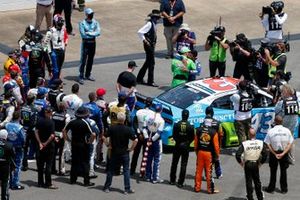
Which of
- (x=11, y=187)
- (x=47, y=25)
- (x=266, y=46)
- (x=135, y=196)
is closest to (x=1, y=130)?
(x=11, y=187)

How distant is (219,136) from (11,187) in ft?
13.1

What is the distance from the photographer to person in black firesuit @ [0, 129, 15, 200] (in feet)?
55.3

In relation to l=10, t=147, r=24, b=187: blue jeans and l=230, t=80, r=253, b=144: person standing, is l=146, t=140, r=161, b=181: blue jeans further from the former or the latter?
l=10, t=147, r=24, b=187: blue jeans

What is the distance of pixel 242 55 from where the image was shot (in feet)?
78.2

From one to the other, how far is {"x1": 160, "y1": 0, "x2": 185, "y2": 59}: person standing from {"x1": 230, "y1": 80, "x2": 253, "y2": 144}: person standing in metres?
7.24

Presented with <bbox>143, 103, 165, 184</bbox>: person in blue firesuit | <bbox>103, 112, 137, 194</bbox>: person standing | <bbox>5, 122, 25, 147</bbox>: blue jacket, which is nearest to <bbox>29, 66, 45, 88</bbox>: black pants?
<bbox>143, 103, 165, 184</bbox>: person in blue firesuit

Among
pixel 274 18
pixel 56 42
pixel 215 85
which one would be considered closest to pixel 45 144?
pixel 215 85

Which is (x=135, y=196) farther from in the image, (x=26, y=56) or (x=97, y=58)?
(x=97, y=58)

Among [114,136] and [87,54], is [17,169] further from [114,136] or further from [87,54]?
[87,54]

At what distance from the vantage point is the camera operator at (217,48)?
2398 centimetres

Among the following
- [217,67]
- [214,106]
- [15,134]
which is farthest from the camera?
[217,67]

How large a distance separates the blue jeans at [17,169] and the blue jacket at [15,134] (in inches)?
5.0

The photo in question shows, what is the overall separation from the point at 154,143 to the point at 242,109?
2265 mm

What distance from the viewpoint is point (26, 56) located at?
2291 cm
